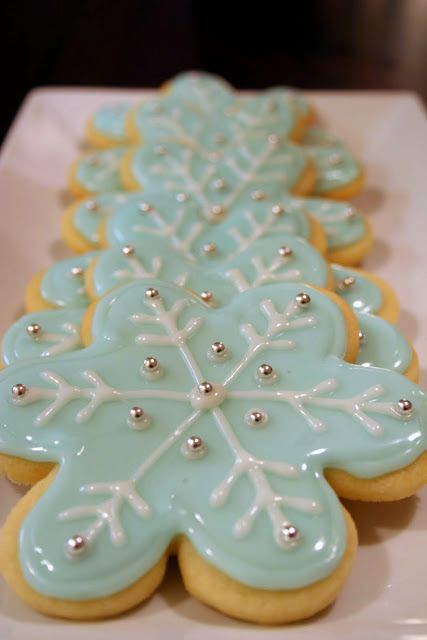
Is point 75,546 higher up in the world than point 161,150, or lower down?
lower down

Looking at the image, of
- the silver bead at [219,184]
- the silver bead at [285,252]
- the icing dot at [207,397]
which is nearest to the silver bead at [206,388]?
the icing dot at [207,397]

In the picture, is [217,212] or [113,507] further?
[217,212]

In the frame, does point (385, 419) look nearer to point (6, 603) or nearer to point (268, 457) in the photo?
point (268, 457)

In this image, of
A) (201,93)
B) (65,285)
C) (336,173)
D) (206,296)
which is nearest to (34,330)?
(65,285)

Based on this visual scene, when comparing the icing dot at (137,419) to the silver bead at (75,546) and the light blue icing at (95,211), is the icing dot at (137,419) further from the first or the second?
the light blue icing at (95,211)

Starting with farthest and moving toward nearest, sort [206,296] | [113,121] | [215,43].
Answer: [215,43] < [113,121] < [206,296]

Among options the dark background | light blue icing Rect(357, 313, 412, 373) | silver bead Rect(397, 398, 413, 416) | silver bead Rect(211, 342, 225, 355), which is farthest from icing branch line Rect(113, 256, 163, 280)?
the dark background

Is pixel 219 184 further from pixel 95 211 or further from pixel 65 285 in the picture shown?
pixel 65 285
